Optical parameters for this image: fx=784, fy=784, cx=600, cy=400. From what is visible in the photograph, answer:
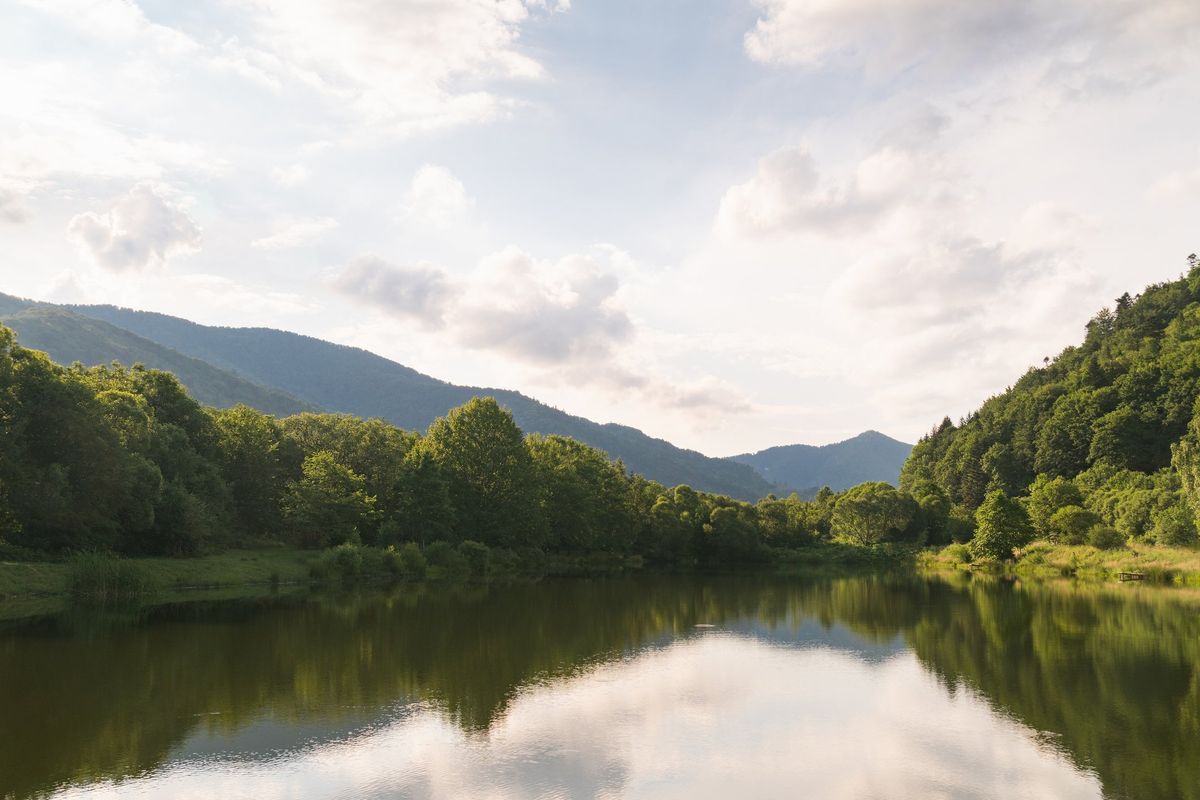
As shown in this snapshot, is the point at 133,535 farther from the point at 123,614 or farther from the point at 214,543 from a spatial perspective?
the point at 123,614

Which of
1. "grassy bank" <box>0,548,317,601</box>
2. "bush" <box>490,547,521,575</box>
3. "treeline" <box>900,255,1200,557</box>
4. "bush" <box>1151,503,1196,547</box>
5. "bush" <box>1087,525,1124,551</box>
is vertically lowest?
"bush" <box>490,547,521,575</box>

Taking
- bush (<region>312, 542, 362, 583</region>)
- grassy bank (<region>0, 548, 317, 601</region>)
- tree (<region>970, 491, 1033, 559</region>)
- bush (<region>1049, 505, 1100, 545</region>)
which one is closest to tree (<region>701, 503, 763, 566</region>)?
tree (<region>970, 491, 1033, 559</region>)

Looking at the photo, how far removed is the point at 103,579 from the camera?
49594mm

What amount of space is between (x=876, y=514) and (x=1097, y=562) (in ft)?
162

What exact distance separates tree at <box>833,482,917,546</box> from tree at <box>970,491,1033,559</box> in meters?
31.1

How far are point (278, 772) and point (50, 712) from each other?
888 centimetres

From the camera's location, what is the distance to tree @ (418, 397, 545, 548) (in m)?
92.5

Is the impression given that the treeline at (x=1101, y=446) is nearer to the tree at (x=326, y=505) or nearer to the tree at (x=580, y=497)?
the tree at (x=580, y=497)

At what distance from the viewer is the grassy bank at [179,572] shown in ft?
156

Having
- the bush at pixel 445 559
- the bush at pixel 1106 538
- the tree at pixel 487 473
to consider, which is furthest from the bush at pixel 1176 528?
the bush at pixel 445 559

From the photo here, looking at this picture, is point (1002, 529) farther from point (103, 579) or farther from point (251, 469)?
point (103, 579)

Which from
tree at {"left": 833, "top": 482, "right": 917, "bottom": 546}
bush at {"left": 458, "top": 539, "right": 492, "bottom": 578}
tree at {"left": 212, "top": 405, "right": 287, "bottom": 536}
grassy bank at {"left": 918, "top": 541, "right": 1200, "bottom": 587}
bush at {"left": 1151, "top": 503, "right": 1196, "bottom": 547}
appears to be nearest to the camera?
grassy bank at {"left": 918, "top": 541, "right": 1200, "bottom": 587}

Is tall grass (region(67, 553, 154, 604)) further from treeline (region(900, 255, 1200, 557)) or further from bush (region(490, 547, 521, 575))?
treeline (region(900, 255, 1200, 557))

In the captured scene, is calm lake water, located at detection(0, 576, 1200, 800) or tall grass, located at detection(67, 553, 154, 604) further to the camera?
tall grass, located at detection(67, 553, 154, 604)
